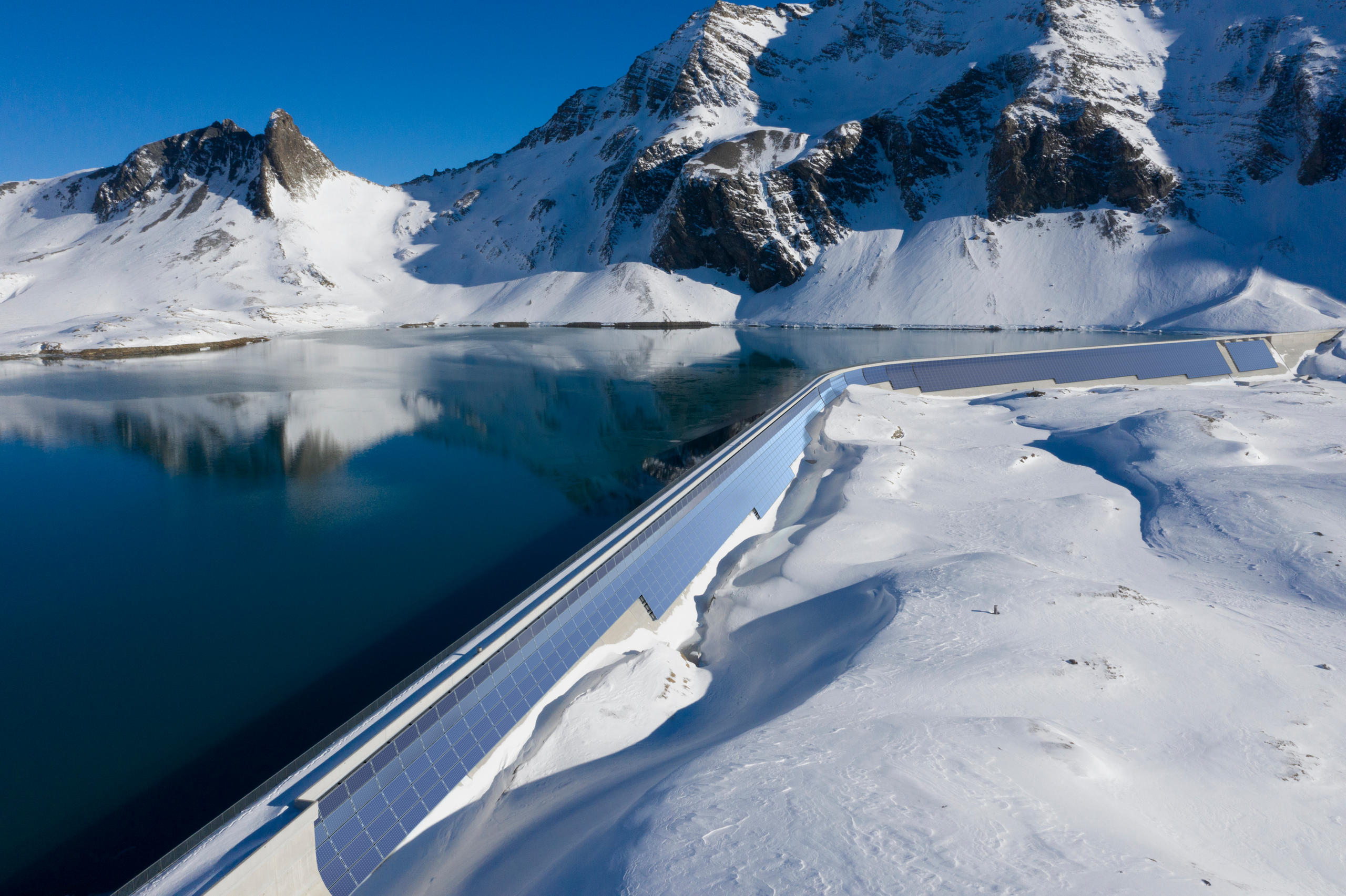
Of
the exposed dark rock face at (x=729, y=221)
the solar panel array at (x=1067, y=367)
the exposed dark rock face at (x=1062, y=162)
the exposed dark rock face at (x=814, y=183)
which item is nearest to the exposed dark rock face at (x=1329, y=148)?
the exposed dark rock face at (x=1062, y=162)

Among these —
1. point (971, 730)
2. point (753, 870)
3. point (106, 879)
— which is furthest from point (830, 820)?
point (106, 879)

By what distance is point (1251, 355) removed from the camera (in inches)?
1222

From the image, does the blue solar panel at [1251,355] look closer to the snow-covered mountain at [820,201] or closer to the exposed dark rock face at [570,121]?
the snow-covered mountain at [820,201]

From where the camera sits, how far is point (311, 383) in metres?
34.9

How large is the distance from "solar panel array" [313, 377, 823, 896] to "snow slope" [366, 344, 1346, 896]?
0.31 m

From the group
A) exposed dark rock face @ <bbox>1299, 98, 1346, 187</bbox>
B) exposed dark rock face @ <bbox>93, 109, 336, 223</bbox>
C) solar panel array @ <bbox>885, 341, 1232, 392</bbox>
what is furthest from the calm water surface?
exposed dark rock face @ <bbox>93, 109, 336, 223</bbox>

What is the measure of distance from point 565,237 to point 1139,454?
330 feet

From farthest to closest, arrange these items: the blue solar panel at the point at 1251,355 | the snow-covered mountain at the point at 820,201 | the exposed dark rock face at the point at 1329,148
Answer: the snow-covered mountain at the point at 820,201 < the exposed dark rock face at the point at 1329,148 < the blue solar panel at the point at 1251,355

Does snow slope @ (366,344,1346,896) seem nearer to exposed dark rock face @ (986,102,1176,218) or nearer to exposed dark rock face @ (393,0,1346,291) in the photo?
exposed dark rock face @ (393,0,1346,291)

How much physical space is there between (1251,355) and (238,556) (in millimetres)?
42487

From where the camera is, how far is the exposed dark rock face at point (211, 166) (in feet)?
368

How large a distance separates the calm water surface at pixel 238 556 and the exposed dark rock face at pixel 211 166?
99.9m

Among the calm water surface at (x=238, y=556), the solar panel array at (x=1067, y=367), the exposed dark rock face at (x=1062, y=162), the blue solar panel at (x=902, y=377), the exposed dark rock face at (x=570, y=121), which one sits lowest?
the solar panel array at (x=1067, y=367)

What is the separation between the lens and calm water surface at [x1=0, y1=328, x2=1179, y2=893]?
688 centimetres
